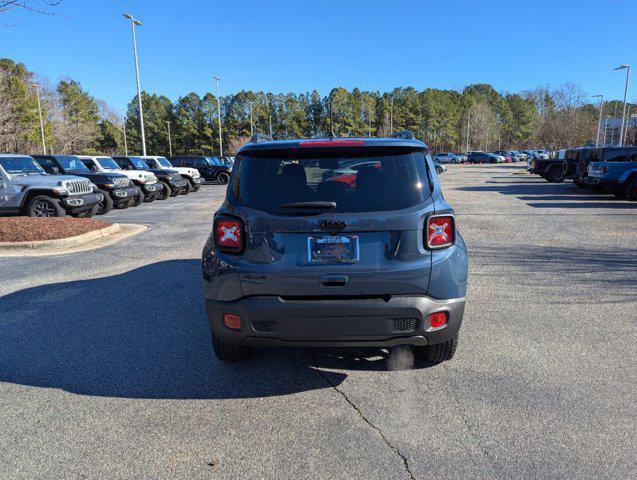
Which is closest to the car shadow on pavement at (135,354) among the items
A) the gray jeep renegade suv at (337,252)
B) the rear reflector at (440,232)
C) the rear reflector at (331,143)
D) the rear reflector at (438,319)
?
the gray jeep renegade suv at (337,252)

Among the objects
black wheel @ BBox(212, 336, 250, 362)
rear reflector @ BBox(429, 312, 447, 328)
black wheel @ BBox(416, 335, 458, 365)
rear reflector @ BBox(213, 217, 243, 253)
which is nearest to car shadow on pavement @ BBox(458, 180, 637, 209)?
black wheel @ BBox(416, 335, 458, 365)

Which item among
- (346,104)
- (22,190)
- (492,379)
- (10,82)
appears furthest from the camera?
(346,104)

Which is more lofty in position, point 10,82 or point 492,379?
point 10,82

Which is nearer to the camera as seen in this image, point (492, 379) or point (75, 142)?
point (492, 379)

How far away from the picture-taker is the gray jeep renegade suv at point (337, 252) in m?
3.01

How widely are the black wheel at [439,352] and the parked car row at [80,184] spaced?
1066cm

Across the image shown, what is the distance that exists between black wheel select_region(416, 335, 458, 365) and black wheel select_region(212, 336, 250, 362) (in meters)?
1.45

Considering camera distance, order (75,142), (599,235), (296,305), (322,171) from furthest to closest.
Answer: (75,142) → (599,235) → (322,171) → (296,305)

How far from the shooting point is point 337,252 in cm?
304

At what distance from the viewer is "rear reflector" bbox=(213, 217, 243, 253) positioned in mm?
3170

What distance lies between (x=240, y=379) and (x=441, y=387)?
4.95 ft

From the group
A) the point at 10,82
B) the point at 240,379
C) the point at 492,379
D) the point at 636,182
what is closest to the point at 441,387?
the point at 492,379

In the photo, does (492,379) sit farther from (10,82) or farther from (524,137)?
(524,137)

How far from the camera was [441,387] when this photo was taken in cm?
339
